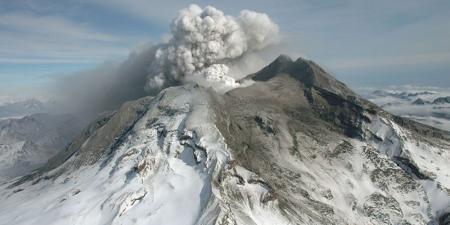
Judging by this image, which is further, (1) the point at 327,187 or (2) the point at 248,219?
(1) the point at 327,187

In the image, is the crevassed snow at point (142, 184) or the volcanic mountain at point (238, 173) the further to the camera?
the volcanic mountain at point (238, 173)

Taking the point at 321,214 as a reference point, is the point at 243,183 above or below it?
above

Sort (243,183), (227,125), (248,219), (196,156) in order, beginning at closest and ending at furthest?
(248,219) < (243,183) < (196,156) < (227,125)

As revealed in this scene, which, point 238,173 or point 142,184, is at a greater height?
point 238,173

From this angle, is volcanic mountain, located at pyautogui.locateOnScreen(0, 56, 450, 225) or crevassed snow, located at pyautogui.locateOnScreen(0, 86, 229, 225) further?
volcanic mountain, located at pyautogui.locateOnScreen(0, 56, 450, 225)

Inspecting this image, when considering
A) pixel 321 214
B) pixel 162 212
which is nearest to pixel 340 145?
pixel 321 214

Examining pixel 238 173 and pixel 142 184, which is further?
pixel 238 173

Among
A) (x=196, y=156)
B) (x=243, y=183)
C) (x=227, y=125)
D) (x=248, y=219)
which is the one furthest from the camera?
(x=227, y=125)

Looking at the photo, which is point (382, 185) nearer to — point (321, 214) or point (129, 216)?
point (321, 214)
